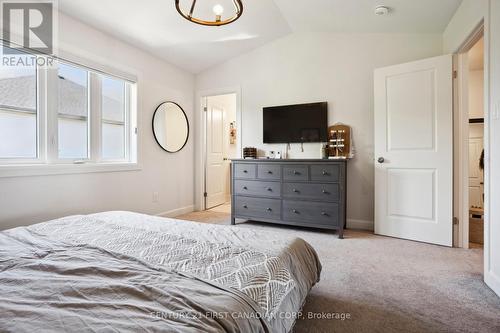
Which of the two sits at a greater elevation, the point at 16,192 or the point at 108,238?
the point at 16,192

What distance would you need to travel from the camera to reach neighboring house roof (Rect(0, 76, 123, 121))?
7.41ft

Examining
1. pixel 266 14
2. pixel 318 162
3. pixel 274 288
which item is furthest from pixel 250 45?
pixel 274 288

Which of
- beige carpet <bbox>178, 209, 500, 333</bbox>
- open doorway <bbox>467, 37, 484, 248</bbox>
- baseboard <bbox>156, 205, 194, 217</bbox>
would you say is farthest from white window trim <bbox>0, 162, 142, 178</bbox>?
open doorway <bbox>467, 37, 484, 248</bbox>

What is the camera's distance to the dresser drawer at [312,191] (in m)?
2.99

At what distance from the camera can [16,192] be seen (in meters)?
2.24

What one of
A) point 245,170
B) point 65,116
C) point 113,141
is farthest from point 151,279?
point 113,141

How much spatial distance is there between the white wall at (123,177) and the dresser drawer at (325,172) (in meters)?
2.19

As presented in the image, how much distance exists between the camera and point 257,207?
3.47 m

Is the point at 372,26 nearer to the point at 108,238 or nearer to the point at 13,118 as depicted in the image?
the point at 108,238

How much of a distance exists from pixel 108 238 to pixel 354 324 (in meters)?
1.45

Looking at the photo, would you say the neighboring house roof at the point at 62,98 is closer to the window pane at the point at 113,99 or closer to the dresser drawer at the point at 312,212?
the window pane at the point at 113,99

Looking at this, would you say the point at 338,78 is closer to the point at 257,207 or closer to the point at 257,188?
the point at 257,188

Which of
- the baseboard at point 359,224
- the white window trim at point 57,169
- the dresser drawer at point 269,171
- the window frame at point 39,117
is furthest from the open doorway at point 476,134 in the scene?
the window frame at point 39,117

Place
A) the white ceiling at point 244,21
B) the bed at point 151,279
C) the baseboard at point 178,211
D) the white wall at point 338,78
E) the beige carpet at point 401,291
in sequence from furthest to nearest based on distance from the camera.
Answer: the baseboard at point 178,211, the white wall at point 338,78, the white ceiling at point 244,21, the beige carpet at point 401,291, the bed at point 151,279
